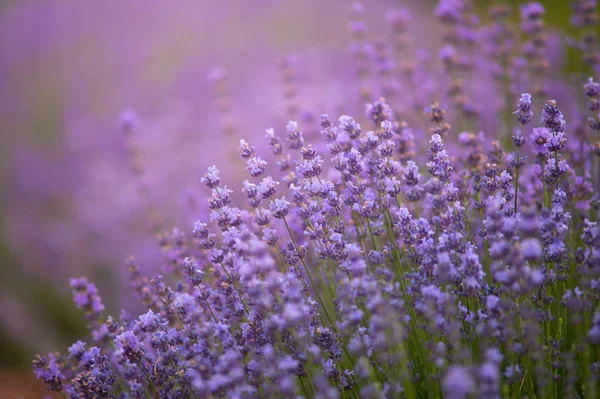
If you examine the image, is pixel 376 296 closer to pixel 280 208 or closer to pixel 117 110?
pixel 280 208

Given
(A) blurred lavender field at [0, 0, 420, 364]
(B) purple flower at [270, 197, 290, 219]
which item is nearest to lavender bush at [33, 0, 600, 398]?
(B) purple flower at [270, 197, 290, 219]

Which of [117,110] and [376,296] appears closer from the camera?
[376,296]

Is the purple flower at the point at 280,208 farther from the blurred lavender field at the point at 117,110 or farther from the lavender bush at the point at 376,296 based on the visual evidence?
the blurred lavender field at the point at 117,110

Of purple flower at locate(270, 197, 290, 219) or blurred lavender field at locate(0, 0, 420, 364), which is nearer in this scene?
purple flower at locate(270, 197, 290, 219)

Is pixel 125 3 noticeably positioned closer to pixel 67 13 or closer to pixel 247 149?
pixel 67 13

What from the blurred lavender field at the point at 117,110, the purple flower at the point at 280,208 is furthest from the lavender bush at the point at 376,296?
the blurred lavender field at the point at 117,110

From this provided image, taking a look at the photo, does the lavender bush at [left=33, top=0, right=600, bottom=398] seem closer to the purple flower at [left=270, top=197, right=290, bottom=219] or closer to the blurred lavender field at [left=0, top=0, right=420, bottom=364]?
the purple flower at [left=270, top=197, right=290, bottom=219]

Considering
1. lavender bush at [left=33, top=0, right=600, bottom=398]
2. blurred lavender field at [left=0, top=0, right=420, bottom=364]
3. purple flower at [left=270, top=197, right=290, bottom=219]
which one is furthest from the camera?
blurred lavender field at [left=0, top=0, right=420, bottom=364]

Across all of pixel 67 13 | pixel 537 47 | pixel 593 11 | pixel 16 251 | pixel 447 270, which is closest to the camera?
pixel 447 270

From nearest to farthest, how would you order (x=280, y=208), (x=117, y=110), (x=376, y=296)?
1. (x=376, y=296)
2. (x=280, y=208)
3. (x=117, y=110)

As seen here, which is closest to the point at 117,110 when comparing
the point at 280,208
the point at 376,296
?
the point at 280,208

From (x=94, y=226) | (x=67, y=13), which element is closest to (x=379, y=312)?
(x=94, y=226)
